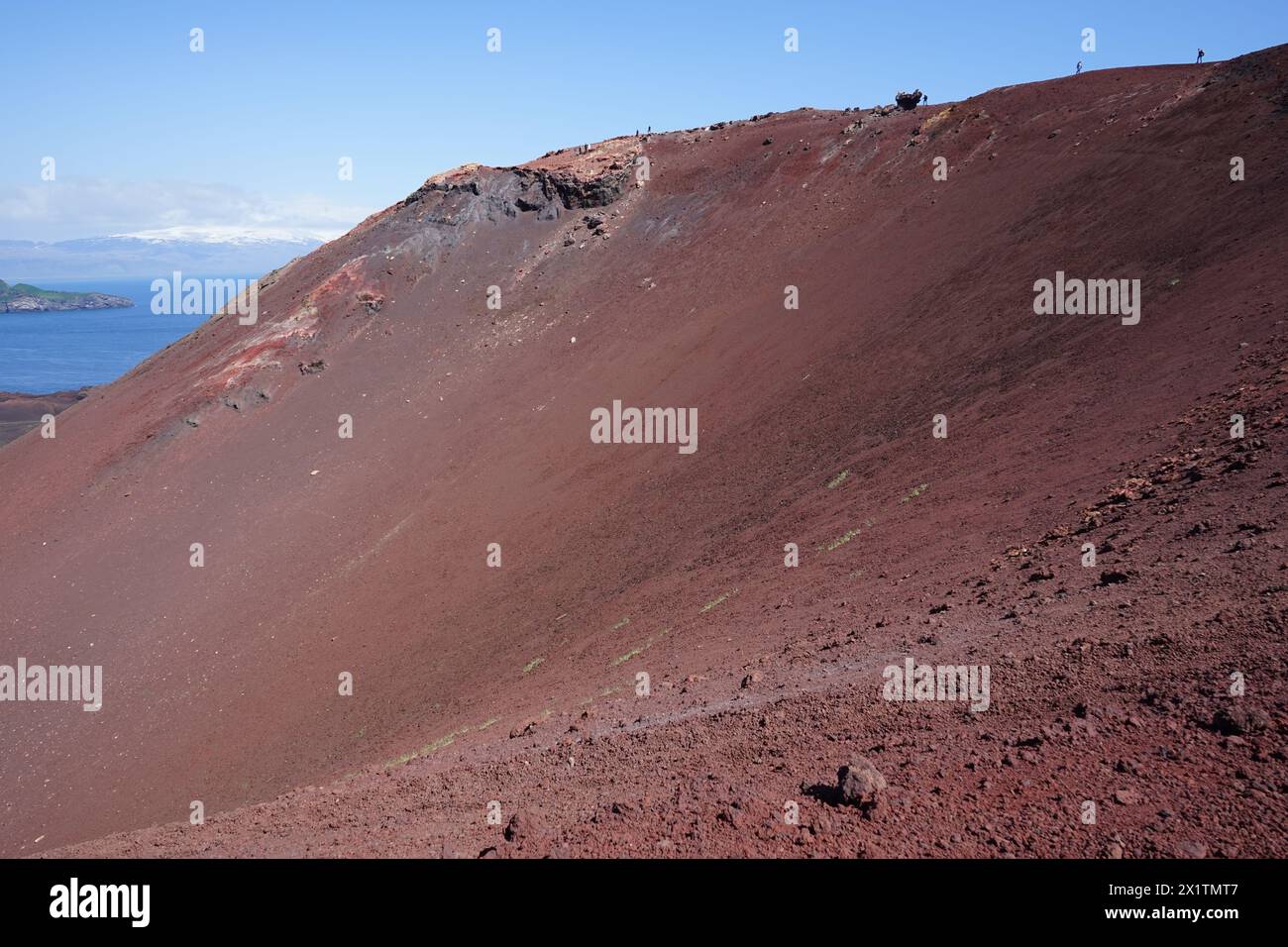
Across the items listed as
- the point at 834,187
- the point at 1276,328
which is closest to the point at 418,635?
the point at 1276,328

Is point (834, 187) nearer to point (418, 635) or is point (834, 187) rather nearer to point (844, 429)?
point (844, 429)

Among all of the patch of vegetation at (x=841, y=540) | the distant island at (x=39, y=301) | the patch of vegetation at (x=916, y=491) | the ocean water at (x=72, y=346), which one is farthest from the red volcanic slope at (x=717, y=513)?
the distant island at (x=39, y=301)

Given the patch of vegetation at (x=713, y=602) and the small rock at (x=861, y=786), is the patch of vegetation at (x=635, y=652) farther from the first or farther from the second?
the small rock at (x=861, y=786)

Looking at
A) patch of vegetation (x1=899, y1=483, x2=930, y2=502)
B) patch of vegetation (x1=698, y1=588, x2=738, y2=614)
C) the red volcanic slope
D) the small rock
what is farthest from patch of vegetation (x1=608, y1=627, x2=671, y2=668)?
the small rock

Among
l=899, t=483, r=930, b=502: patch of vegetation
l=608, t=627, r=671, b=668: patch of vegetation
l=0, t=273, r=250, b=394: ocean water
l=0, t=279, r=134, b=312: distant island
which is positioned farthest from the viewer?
l=0, t=279, r=134, b=312: distant island

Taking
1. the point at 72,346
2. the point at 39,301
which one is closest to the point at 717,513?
the point at 72,346

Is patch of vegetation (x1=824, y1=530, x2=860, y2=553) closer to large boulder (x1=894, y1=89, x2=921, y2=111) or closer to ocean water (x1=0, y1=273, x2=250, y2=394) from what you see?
large boulder (x1=894, y1=89, x2=921, y2=111)
